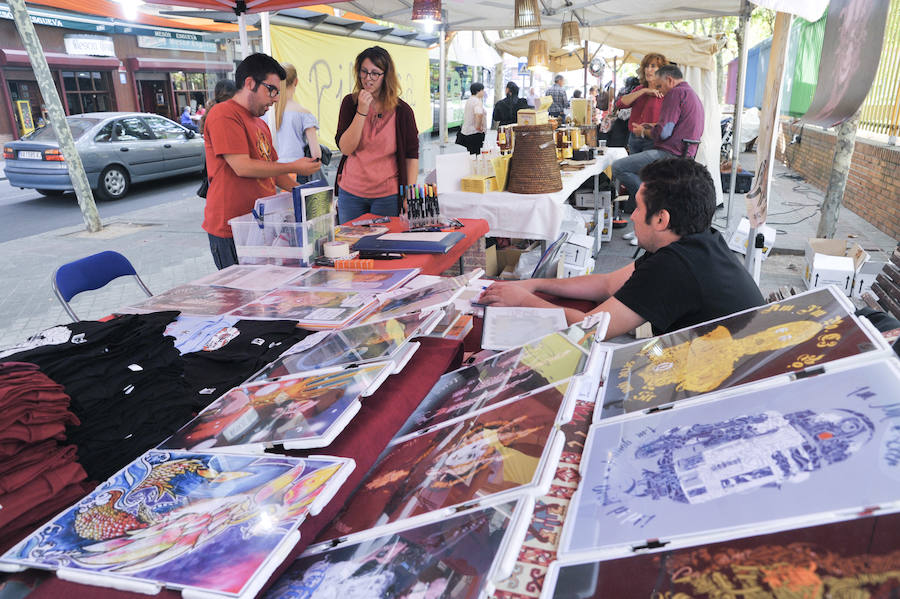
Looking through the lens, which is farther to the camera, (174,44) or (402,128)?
(174,44)

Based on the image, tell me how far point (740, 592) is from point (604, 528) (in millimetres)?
207

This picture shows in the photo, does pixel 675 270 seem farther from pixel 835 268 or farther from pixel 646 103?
pixel 646 103

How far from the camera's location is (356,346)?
1507 millimetres

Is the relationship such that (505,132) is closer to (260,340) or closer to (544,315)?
(544,315)

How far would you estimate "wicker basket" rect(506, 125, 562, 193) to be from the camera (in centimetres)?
387

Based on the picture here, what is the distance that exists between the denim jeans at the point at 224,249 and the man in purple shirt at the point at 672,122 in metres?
3.96

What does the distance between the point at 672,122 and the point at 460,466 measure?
5285 mm

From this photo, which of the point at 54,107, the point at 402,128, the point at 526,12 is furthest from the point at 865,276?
the point at 54,107

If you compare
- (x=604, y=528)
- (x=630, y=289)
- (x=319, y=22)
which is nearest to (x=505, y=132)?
(x=630, y=289)

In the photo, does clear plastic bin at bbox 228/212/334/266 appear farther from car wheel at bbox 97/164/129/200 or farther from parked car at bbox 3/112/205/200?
car wheel at bbox 97/164/129/200

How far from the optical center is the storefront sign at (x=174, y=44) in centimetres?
1634

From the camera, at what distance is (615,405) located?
1223 millimetres

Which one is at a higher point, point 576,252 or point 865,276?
point 576,252

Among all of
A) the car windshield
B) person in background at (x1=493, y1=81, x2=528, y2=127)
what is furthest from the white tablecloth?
the car windshield
